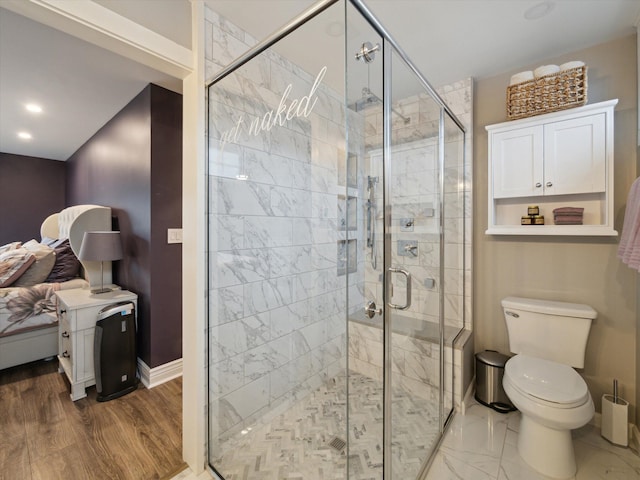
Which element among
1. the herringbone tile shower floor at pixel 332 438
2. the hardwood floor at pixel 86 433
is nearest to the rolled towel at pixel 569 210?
the herringbone tile shower floor at pixel 332 438

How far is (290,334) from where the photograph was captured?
6.31 feet

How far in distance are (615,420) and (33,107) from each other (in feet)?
17.4

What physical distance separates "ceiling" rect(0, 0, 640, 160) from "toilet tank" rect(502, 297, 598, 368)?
Result: 171cm

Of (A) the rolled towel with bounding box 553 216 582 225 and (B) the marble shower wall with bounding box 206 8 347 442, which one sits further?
(A) the rolled towel with bounding box 553 216 582 225

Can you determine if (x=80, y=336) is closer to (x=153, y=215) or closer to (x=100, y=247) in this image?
(x=100, y=247)

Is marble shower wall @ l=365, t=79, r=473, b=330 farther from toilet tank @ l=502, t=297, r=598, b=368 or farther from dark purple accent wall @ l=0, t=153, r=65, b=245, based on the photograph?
dark purple accent wall @ l=0, t=153, r=65, b=245

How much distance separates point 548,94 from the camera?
1.84 m

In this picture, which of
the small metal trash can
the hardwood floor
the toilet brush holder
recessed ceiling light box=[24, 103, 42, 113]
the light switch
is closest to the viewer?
the hardwood floor

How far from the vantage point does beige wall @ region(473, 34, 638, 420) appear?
1.75 meters

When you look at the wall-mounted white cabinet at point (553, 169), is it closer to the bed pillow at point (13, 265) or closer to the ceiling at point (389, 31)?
the ceiling at point (389, 31)

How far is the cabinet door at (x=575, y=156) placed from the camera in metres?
1.72

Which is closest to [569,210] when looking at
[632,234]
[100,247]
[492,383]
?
[632,234]

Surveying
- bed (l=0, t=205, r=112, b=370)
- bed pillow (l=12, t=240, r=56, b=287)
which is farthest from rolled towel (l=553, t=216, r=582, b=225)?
bed pillow (l=12, t=240, r=56, b=287)

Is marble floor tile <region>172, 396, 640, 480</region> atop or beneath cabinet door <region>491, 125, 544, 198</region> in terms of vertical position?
beneath
